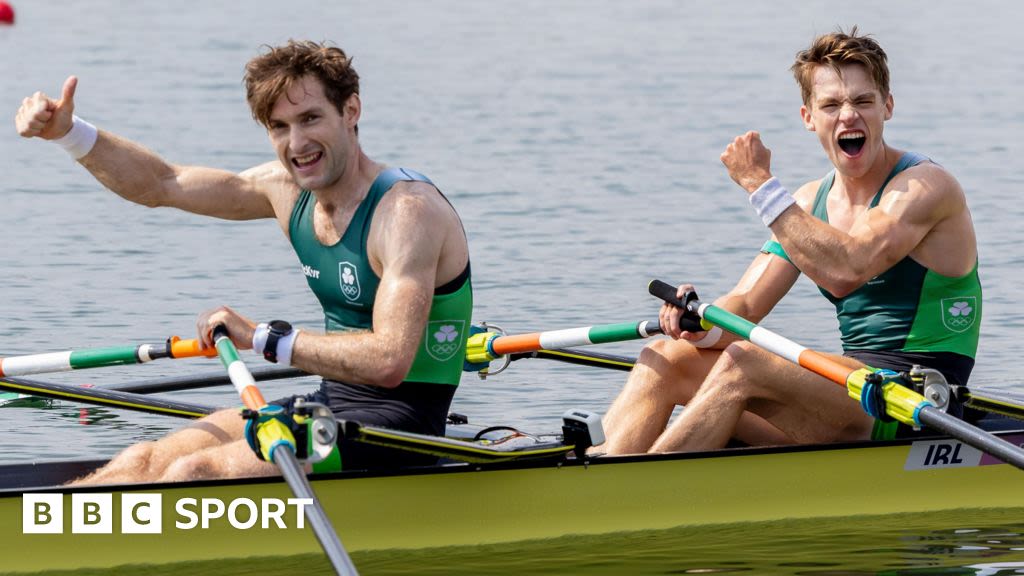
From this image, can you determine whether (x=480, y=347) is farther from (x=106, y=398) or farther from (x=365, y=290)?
(x=365, y=290)

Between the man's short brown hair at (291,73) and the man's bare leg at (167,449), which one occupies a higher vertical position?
the man's short brown hair at (291,73)

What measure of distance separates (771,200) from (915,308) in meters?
0.82

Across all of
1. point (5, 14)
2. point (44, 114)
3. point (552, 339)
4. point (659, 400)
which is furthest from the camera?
point (5, 14)

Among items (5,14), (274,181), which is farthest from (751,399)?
(5,14)

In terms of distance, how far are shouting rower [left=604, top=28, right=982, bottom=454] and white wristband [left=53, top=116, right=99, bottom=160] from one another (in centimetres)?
253

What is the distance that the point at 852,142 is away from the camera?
7758mm

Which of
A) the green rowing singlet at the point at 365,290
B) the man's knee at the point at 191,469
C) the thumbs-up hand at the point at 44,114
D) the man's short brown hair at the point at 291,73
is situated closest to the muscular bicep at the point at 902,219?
the green rowing singlet at the point at 365,290

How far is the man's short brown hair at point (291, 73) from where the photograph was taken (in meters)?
6.95

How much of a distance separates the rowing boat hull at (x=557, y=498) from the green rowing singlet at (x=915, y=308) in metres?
0.45

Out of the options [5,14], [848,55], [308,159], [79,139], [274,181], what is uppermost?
[5,14]

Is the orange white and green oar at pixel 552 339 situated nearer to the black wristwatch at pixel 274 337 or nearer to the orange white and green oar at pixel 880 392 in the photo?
the orange white and green oar at pixel 880 392

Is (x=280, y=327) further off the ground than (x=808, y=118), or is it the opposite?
(x=808, y=118)

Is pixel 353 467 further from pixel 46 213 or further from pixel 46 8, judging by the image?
pixel 46 8

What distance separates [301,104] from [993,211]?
1125 centimetres
